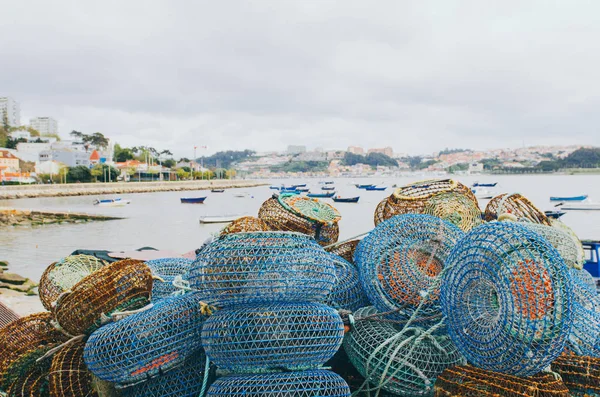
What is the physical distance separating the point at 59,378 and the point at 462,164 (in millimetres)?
182406

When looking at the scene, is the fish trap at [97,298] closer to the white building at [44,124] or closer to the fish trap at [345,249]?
the fish trap at [345,249]

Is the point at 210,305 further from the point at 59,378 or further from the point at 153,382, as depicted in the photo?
the point at 59,378

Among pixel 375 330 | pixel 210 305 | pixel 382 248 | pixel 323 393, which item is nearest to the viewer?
pixel 323 393

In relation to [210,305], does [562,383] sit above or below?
below

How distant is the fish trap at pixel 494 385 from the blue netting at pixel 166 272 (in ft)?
6.93

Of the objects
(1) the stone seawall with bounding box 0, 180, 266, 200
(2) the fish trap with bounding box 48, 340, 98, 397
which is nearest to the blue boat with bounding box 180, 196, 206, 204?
(1) the stone seawall with bounding box 0, 180, 266, 200

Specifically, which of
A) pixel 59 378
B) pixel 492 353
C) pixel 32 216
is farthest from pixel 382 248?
pixel 32 216

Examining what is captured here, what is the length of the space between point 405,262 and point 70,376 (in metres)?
2.15

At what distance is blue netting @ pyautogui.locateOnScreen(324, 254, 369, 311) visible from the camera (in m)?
3.75

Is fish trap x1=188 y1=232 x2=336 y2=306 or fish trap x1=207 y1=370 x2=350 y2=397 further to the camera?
fish trap x1=188 y1=232 x2=336 y2=306

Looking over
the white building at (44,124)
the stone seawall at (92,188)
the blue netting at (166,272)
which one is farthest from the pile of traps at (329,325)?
the white building at (44,124)

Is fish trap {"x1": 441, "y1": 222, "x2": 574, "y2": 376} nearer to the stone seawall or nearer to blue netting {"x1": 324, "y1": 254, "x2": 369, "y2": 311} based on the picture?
blue netting {"x1": 324, "y1": 254, "x2": 369, "y2": 311}

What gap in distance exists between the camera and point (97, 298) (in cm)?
336

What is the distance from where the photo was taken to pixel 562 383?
2666mm
